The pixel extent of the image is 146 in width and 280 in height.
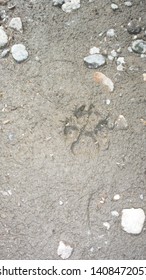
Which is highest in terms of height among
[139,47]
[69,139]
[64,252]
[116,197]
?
[139,47]

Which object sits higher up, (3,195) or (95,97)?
(95,97)

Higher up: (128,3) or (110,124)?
(128,3)

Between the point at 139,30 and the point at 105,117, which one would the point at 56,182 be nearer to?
the point at 105,117

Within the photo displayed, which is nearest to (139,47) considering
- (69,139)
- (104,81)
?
(104,81)

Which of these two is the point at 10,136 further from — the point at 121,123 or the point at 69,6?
the point at 69,6

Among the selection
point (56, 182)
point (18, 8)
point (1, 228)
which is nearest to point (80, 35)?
point (18, 8)

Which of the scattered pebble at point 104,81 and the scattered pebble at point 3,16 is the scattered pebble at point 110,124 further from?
the scattered pebble at point 3,16

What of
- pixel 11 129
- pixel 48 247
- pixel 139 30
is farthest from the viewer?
pixel 139 30

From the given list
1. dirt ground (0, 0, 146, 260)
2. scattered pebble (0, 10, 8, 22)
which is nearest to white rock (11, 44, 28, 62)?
dirt ground (0, 0, 146, 260)
